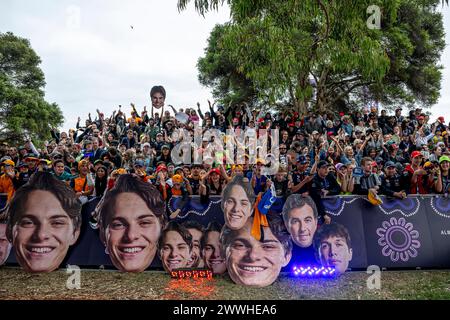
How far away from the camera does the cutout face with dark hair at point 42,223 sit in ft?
Answer: 22.1

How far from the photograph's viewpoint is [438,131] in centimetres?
1270

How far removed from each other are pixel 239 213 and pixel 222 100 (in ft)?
61.5

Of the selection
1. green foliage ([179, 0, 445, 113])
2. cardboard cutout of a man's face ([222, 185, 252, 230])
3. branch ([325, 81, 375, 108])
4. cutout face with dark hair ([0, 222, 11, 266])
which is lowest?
cutout face with dark hair ([0, 222, 11, 266])

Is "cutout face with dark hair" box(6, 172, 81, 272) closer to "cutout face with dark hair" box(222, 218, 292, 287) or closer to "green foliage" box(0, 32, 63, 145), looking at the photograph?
"cutout face with dark hair" box(222, 218, 292, 287)

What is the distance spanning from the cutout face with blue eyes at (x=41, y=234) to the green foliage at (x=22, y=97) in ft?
60.3

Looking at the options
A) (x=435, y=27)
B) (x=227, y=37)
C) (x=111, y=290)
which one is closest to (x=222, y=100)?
(x=435, y=27)

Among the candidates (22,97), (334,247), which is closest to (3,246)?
(334,247)

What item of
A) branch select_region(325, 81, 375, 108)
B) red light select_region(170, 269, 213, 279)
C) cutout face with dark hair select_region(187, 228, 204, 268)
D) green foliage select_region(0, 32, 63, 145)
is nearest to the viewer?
red light select_region(170, 269, 213, 279)

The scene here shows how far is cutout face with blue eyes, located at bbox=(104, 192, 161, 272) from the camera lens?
664 centimetres

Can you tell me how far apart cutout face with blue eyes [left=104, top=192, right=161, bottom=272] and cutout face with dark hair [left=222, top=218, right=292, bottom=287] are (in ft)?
4.79

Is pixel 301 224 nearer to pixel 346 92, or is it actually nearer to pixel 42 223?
pixel 42 223

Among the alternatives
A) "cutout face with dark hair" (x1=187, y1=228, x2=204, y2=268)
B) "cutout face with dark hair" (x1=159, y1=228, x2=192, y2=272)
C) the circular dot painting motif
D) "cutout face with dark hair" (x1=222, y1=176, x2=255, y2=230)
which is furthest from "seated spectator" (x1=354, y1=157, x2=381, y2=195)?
"cutout face with dark hair" (x1=159, y1=228, x2=192, y2=272)

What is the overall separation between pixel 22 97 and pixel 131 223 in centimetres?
2060

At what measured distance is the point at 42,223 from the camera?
676cm
